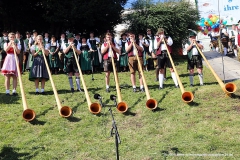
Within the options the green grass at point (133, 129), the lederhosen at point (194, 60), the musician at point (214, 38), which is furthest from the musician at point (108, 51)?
the musician at point (214, 38)

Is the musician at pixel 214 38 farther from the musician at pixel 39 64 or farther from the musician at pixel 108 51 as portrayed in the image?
the musician at pixel 39 64

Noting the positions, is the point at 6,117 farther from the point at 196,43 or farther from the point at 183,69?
the point at 183,69

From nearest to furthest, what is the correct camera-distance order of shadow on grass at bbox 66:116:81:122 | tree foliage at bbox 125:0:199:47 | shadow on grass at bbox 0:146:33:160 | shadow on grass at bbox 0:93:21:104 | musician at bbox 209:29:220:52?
shadow on grass at bbox 0:146:33:160
shadow on grass at bbox 66:116:81:122
shadow on grass at bbox 0:93:21:104
tree foliage at bbox 125:0:199:47
musician at bbox 209:29:220:52

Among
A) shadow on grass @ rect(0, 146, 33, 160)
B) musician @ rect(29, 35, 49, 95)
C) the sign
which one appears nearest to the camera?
shadow on grass @ rect(0, 146, 33, 160)

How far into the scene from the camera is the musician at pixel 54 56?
12906 mm

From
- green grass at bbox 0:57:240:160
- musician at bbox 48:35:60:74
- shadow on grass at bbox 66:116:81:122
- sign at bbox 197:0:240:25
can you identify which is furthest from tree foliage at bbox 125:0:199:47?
shadow on grass at bbox 66:116:81:122

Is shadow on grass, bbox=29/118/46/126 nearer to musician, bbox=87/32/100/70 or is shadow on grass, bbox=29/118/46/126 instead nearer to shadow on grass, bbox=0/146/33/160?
shadow on grass, bbox=0/146/33/160

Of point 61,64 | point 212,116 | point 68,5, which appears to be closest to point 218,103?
point 212,116

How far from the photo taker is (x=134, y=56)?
9125 mm

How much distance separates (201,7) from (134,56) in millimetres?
13386

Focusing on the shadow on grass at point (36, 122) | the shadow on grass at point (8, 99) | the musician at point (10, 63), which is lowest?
the shadow on grass at point (36, 122)

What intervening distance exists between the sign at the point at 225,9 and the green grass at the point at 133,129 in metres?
12.5

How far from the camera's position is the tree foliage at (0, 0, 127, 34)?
14.7m

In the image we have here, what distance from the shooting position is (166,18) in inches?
616
